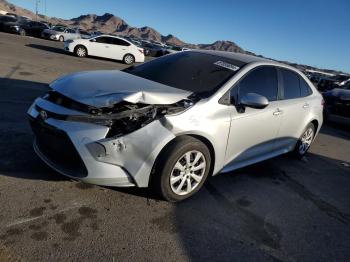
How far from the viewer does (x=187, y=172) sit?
3844 mm

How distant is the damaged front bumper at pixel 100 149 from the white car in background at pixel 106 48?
617 inches

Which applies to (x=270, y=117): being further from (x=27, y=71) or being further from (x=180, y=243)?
(x=27, y=71)

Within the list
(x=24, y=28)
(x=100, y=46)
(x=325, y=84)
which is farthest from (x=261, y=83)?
(x=24, y=28)

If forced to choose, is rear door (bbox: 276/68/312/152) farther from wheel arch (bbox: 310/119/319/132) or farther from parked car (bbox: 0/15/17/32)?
parked car (bbox: 0/15/17/32)

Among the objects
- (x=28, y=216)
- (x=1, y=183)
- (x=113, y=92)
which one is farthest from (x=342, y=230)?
(x=1, y=183)

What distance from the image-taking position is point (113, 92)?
3.59 m

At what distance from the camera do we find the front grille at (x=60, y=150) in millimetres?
Result: 3408

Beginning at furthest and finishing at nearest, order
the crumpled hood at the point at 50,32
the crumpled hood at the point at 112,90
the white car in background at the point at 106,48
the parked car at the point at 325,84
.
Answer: the crumpled hood at the point at 50,32, the parked car at the point at 325,84, the white car in background at the point at 106,48, the crumpled hood at the point at 112,90

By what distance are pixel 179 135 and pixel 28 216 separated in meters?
1.59

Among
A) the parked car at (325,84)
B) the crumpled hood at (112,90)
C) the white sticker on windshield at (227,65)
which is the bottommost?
the parked car at (325,84)

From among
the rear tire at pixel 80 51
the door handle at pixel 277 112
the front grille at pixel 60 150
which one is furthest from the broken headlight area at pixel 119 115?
the rear tire at pixel 80 51

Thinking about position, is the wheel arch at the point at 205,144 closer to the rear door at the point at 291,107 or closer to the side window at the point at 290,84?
the rear door at the point at 291,107

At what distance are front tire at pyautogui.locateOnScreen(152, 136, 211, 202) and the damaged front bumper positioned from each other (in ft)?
0.34

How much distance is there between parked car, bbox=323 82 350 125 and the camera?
9891 millimetres
